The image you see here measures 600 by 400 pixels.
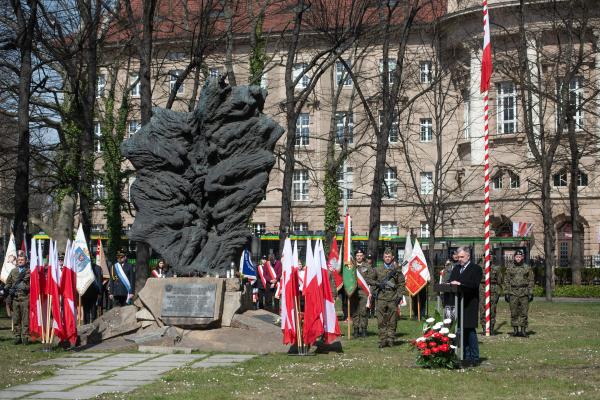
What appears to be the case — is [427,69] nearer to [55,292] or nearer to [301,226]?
[301,226]

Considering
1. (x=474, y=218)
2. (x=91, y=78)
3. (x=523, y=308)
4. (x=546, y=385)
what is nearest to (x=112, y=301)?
(x=91, y=78)

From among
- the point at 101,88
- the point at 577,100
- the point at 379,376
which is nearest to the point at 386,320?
the point at 379,376

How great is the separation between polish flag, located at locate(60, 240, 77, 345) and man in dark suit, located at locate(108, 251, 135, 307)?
292 inches

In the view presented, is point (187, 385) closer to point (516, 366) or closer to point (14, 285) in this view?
point (516, 366)

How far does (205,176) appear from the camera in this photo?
19.2 m

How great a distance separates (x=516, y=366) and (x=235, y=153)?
22.7ft

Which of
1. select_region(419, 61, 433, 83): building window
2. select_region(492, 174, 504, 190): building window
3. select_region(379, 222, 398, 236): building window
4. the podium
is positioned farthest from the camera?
select_region(379, 222, 398, 236): building window

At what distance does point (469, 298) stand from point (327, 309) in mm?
2866

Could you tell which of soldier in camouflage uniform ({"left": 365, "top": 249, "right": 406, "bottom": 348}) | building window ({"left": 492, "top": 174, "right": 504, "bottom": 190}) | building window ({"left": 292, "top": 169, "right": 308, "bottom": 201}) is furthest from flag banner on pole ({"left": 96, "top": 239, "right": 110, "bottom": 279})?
building window ({"left": 292, "top": 169, "right": 308, "bottom": 201})

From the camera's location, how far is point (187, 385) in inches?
510

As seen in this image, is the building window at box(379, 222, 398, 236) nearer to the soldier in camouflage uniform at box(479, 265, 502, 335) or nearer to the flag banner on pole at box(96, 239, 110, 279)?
the flag banner on pole at box(96, 239, 110, 279)

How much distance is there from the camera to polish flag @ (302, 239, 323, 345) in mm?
16688

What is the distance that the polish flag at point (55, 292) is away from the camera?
58.9 ft

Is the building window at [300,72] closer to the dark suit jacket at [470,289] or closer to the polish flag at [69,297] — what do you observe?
the polish flag at [69,297]
